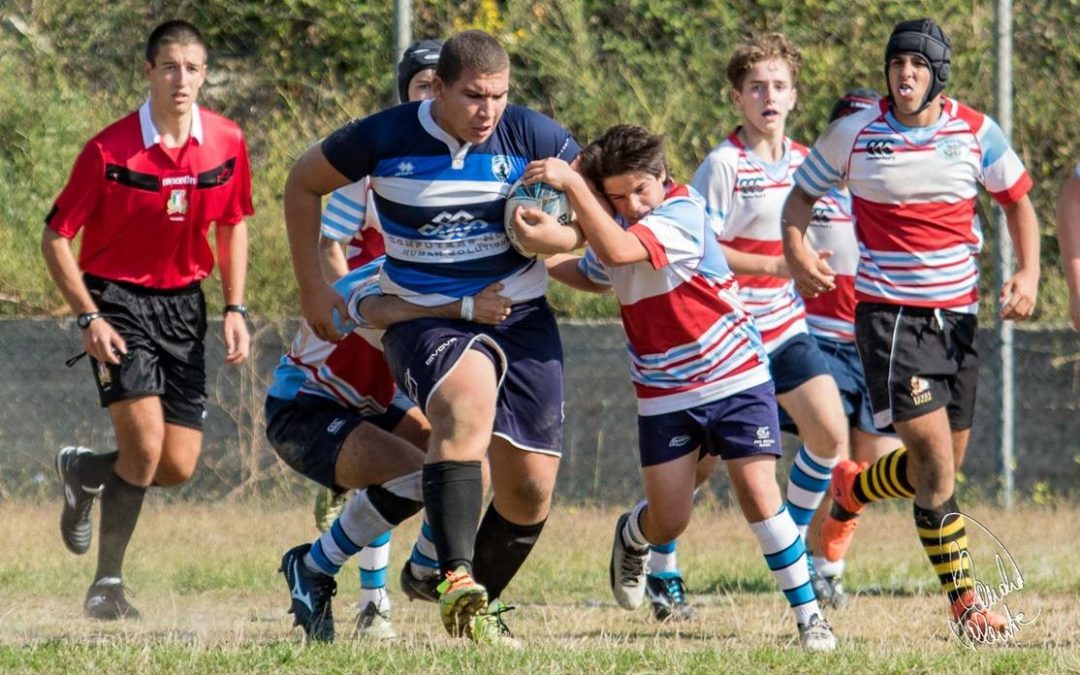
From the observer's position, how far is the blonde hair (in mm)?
7973

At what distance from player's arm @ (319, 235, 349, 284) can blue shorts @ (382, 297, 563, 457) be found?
1.11 meters

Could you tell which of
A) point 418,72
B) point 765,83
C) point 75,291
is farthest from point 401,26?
point 75,291

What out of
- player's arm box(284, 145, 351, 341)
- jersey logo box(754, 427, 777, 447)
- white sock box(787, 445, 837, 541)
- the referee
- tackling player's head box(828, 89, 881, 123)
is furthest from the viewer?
tackling player's head box(828, 89, 881, 123)

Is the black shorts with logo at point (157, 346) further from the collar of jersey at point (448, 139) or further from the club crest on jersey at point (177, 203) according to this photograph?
the collar of jersey at point (448, 139)

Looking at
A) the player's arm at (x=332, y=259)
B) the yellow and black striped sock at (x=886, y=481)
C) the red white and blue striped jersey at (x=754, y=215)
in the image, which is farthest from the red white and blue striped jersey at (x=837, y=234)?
the player's arm at (x=332, y=259)

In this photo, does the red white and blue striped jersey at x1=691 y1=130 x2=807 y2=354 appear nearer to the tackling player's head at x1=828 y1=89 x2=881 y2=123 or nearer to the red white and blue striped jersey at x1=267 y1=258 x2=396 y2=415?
the tackling player's head at x1=828 y1=89 x2=881 y2=123

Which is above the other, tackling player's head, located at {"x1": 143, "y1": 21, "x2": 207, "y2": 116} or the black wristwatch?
tackling player's head, located at {"x1": 143, "y1": 21, "x2": 207, "y2": 116}

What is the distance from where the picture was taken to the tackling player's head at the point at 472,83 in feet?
19.4

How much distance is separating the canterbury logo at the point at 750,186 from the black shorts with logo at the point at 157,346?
254cm

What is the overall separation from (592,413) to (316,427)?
4.16 meters

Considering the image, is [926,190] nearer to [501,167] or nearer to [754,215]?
[754,215]

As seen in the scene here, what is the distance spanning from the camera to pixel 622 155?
630cm

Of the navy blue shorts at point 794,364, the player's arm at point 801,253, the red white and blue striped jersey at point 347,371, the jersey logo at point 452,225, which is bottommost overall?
the navy blue shorts at point 794,364

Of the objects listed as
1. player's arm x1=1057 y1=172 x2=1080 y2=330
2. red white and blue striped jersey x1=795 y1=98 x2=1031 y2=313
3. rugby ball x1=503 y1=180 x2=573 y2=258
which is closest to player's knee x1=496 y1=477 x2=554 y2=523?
rugby ball x1=503 y1=180 x2=573 y2=258
